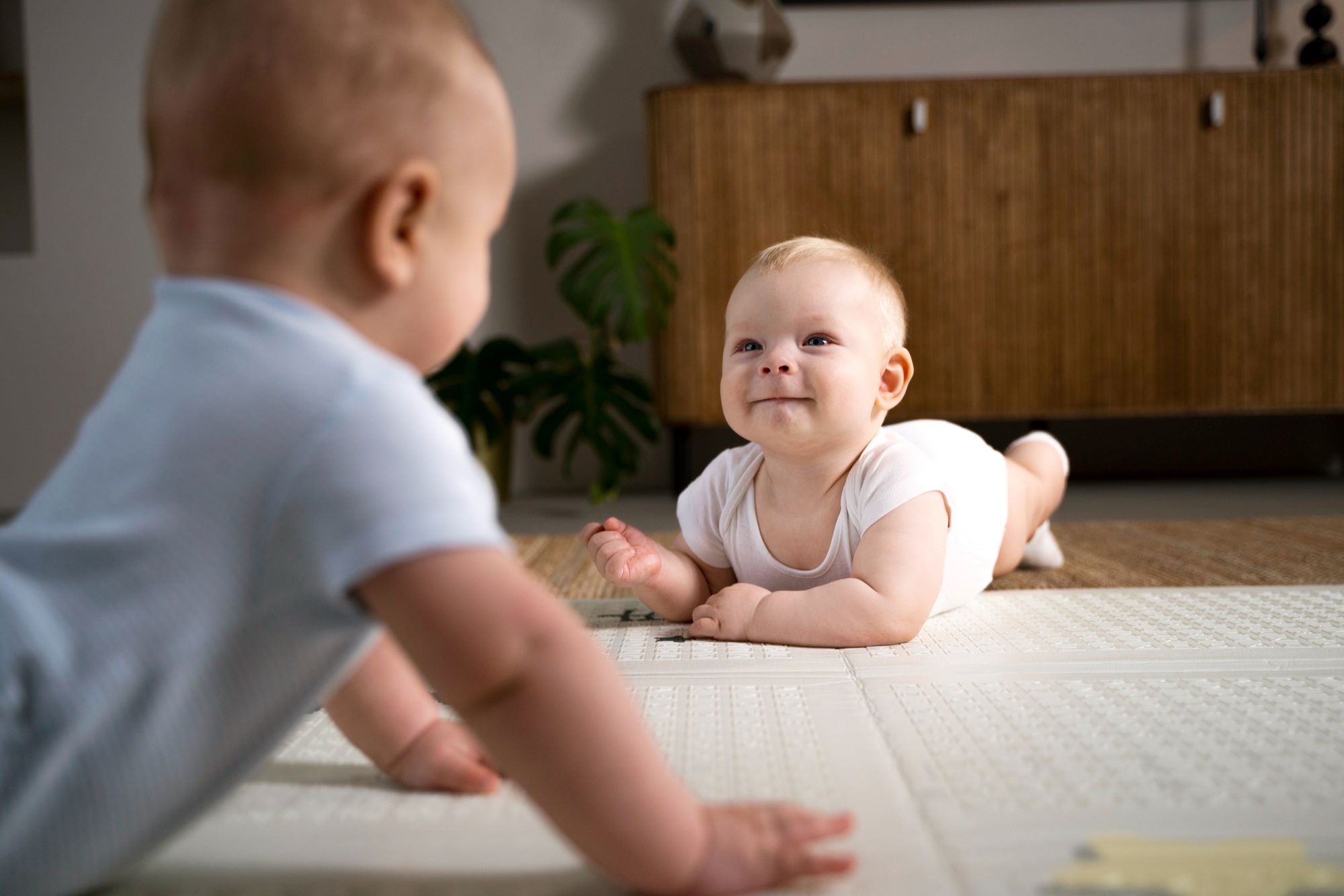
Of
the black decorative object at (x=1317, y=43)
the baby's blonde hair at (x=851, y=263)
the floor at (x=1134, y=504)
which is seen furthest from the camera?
the black decorative object at (x=1317, y=43)

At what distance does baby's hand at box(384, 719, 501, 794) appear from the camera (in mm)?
575

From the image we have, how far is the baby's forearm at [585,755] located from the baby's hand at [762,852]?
22 mm

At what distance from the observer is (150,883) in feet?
1.56

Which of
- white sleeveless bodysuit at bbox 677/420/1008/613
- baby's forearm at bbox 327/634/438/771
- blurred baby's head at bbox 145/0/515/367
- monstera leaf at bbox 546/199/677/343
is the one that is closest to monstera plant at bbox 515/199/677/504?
monstera leaf at bbox 546/199/677/343

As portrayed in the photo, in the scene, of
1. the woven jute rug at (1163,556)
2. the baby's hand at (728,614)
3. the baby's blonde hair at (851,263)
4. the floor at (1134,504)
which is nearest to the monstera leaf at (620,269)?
the floor at (1134,504)

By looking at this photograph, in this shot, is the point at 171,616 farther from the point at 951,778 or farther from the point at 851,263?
the point at 851,263

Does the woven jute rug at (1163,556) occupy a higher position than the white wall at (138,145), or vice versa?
the white wall at (138,145)

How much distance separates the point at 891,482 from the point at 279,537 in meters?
0.64

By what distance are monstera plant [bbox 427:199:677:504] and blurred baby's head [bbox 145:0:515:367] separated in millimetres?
1833

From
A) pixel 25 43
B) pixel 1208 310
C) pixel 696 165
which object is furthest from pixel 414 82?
pixel 25 43

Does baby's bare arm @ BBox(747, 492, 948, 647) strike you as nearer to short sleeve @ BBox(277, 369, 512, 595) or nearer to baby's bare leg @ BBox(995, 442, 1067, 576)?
baby's bare leg @ BBox(995, 442, 1067, 576)

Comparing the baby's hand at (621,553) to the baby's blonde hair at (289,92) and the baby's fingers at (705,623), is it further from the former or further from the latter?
the baby's blonde hair at (289,92)

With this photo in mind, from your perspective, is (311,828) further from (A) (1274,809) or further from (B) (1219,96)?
(B) (1219,96)

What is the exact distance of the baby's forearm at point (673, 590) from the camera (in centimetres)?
103
